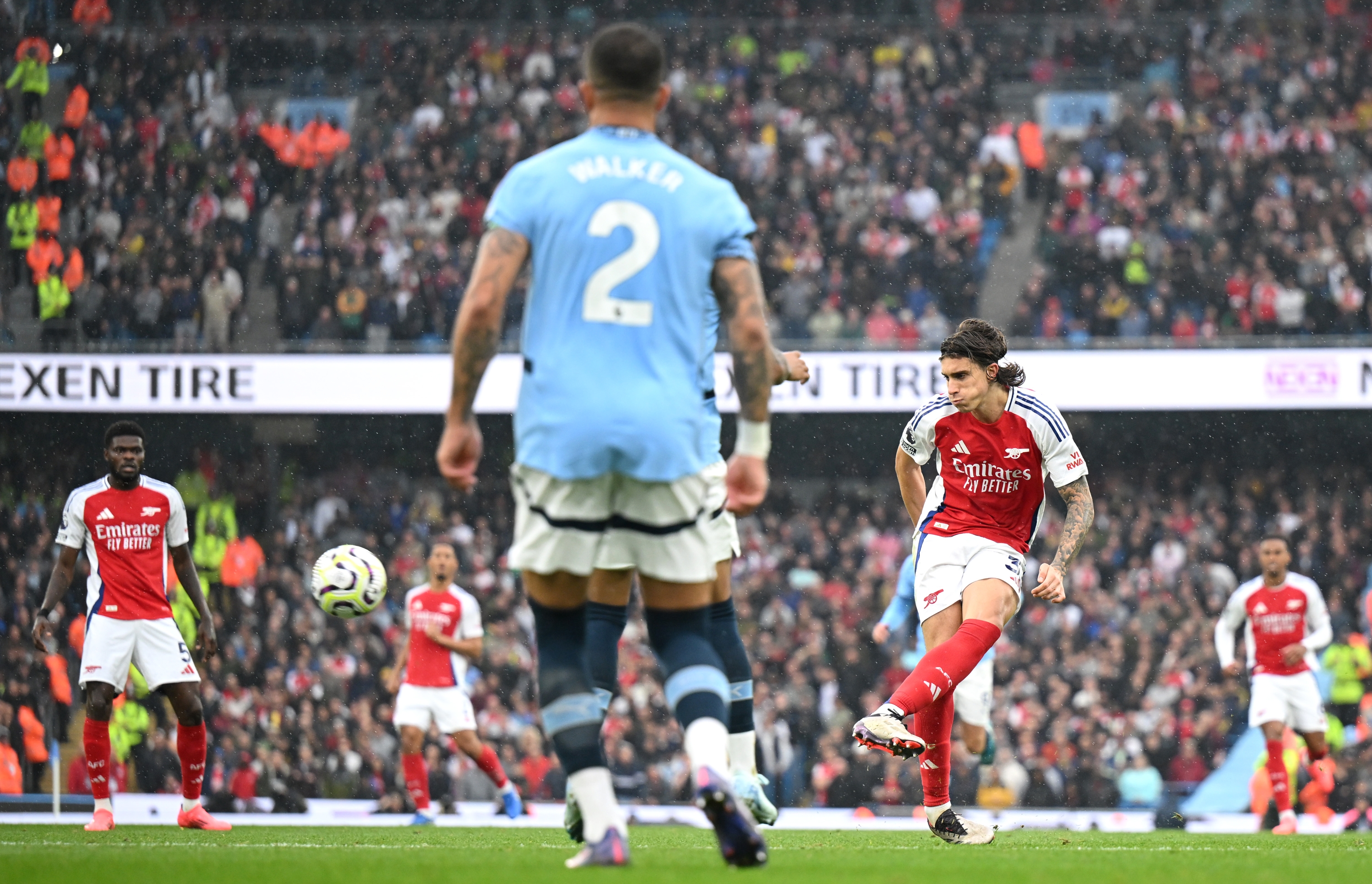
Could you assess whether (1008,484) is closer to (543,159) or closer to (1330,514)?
(543,159)

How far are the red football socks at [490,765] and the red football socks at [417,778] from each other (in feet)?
1.64

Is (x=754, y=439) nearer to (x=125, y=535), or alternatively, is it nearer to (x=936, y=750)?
(x=936, y=750)

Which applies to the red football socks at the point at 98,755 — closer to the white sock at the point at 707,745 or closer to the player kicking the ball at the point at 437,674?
the player kicking the ball at the point at 437,674

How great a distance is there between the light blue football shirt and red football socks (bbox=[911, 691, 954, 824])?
335cm

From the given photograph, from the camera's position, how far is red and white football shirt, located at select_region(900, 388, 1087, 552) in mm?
7414

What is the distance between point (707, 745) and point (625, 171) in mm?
1674

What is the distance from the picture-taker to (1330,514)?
19.9 metres

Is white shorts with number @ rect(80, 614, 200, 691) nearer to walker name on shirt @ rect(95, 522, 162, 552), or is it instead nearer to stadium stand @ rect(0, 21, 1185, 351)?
walker name on shirt @ rect(95, 522, 162, 552)

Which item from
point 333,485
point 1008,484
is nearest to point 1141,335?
point 333,485

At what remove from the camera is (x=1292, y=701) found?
1228 cm

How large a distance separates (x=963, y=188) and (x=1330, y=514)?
21.0ft

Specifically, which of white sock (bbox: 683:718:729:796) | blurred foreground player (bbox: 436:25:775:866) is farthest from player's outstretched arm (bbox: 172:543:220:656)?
white sock (bbox: 683:718:729:796)

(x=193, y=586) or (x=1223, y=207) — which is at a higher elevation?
(x=1223, y=207)

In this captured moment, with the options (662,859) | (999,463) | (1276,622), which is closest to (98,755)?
(662,859)
